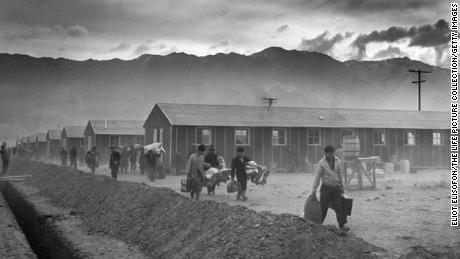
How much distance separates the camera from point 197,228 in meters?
9.52

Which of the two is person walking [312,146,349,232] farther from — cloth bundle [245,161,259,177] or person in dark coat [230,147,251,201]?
cloth bundle [245,161,259,177]

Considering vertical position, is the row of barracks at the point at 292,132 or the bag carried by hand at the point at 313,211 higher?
the row of barracks at the point at 292,132

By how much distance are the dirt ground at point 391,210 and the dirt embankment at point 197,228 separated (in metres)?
1.83

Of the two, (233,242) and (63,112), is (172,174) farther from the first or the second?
(63,112)

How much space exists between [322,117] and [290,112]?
2330 millimetres

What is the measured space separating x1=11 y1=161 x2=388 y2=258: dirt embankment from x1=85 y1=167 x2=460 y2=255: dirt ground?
183cm

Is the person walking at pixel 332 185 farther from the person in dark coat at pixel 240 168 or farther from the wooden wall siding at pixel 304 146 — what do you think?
the wooden wall siding at pixel 304 146

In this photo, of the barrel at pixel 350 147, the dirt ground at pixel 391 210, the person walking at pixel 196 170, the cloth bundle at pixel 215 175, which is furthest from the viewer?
the barrel at pixel 350 147

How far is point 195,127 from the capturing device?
2914 cm

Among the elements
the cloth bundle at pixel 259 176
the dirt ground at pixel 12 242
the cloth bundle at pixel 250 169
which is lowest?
the dirt ground at pixel 12 242

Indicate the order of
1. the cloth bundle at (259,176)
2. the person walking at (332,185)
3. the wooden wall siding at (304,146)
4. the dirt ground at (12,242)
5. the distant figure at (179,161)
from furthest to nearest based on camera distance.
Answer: the wooden wall siding at (304,146) < the distant figure at (179,161) < the cloth bundle at (259,176) < the person walking at (332,185) < the dirt ground at (12,242)

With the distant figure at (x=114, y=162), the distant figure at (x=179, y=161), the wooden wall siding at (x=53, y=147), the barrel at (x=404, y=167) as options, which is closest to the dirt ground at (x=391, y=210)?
the distant figure at (x=114, y=162)

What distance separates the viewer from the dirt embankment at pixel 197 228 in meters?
6.88

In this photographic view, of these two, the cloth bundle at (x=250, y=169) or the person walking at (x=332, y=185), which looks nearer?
the person walking at (x=332, y=185)
